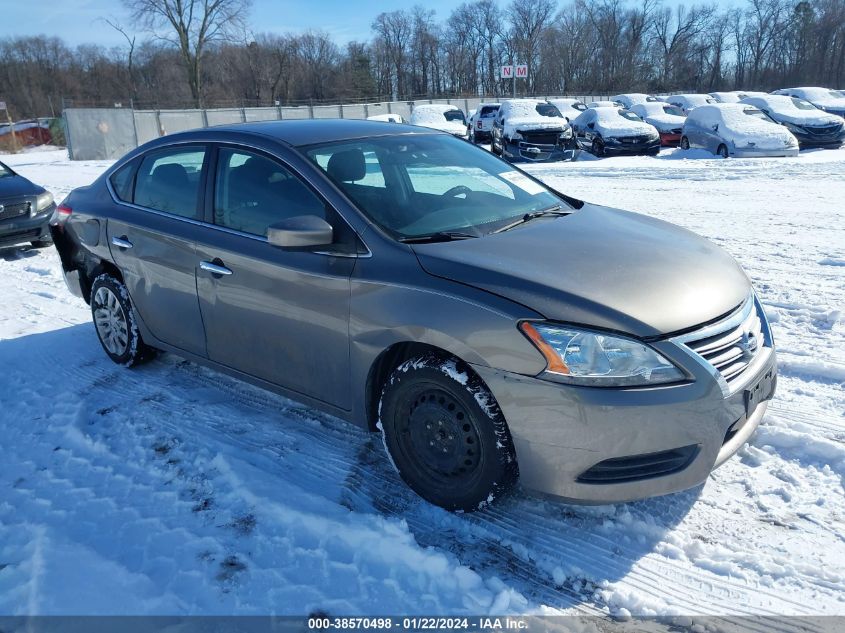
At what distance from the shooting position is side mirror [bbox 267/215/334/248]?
304cm

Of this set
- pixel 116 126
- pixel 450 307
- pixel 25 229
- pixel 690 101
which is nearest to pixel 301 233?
pixel 450 307

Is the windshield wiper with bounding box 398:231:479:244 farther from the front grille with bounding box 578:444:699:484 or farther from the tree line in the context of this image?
the tree line

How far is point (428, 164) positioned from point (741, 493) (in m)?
2.47

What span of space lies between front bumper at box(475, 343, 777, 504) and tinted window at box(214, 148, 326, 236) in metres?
1.42

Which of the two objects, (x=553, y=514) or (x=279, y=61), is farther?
(x=279, y=61)

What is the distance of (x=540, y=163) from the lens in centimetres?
1764

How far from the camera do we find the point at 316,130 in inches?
152

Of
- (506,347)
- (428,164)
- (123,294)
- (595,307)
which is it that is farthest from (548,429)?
(123,294)

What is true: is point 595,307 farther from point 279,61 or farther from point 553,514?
point 279,61

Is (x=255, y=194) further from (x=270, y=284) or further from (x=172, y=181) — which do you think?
(x=172, y=181)

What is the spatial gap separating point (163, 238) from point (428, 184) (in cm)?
169

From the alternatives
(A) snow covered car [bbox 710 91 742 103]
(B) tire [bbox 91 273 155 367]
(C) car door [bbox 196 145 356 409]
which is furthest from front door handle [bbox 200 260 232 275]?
(A) snow covered car [bbox 710 91 742 103]

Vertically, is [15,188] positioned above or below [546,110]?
below

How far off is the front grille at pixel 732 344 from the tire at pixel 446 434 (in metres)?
0.87
